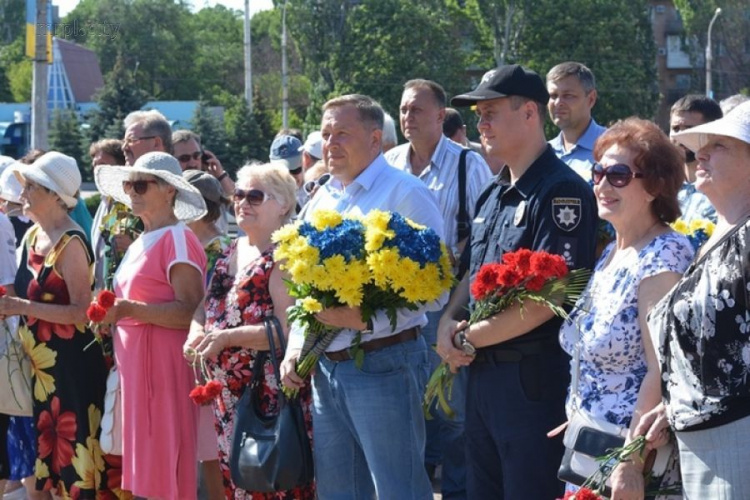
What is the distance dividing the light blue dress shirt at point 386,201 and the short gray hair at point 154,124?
2.69m

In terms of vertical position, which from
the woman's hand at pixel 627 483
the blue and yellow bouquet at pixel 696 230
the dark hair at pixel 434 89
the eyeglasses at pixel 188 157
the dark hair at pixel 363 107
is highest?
the dark hair at pixel 434 89

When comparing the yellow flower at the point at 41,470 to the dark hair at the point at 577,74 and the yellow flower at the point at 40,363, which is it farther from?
the dark hair at the point at 577,74

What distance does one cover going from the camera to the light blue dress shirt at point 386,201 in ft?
16.2

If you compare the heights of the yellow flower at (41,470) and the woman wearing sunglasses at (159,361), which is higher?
the woman wearing sunglasses at (159,361)

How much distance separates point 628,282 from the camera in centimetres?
378

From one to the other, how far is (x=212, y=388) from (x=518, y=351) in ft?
5.64

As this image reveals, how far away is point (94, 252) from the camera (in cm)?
707

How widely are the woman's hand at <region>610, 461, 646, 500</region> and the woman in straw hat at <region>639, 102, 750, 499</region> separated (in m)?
0.14

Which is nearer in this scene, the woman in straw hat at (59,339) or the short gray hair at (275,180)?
the short gray hair at (275,180)

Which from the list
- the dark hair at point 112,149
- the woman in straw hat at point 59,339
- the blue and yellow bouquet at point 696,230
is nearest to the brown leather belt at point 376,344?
the blue and yellow bouquet at point 696,230

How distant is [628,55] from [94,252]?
167ft

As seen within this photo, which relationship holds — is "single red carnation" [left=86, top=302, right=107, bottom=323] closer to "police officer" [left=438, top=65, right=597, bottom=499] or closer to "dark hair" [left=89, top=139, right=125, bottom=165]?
"police officer" [left=438, top=65, right=597, bottom=499]

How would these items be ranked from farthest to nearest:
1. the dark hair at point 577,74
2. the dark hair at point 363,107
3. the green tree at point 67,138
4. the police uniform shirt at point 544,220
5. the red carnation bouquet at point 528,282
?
the green tree at point 67,138, the dark hair at point 577,74, the dark hair at point 363,107, the police uniform shirt at point 544,220, the red carnation bouquet at point 528,282

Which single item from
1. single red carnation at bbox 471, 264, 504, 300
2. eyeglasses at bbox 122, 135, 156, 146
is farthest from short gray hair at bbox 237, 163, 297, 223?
eyeglasses at bbox 122, 135, 156, 146
